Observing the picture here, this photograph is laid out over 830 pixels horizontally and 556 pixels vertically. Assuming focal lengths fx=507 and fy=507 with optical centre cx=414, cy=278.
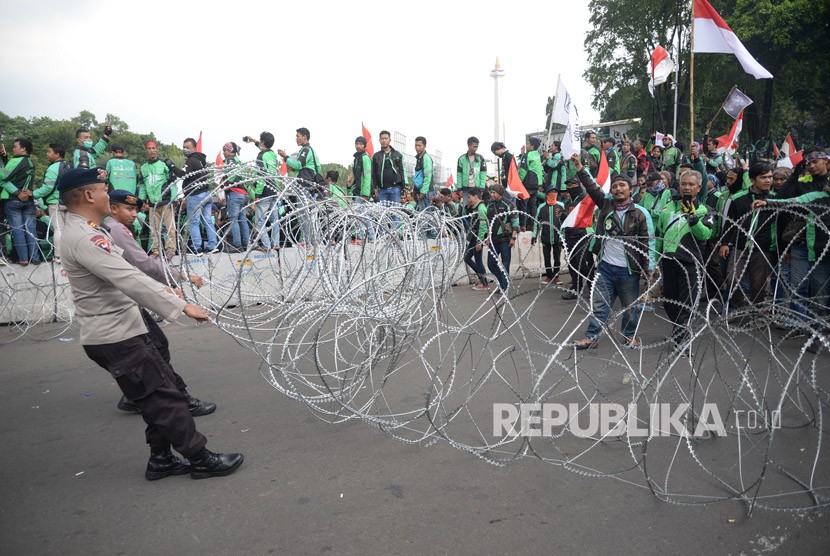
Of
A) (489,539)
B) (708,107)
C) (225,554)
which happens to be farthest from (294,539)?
(708,107)

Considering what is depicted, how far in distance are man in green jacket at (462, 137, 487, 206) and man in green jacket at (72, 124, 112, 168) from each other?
6.16m

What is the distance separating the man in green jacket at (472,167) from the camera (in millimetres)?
9906

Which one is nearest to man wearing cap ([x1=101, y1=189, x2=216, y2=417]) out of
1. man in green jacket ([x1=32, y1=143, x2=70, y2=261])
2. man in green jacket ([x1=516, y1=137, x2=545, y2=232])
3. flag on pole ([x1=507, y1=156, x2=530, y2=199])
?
man in green jacket ([x1=32, y1=143, x2=70, y2=261])

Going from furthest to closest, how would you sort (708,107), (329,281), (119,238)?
(708,107) < (119,238) < (329,281)

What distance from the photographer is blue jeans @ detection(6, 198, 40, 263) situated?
7.86m

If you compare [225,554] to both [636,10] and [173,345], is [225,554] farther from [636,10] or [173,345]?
[636,10]

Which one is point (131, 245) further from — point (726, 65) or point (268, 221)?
point (726, 65)

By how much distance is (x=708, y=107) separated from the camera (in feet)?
87.0

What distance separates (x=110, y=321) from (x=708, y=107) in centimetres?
3048

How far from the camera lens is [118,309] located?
310 cm

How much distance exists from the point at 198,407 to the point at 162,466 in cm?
102

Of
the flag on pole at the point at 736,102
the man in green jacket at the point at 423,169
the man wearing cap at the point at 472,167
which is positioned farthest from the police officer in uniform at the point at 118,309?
the flag on pole at the point at 736,102

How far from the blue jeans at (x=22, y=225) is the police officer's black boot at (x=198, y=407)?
216 inches

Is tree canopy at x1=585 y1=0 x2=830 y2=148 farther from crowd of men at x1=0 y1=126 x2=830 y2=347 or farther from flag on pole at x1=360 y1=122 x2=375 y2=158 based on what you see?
flag on pole at x1=360 y1=122 x2=375 y2=158
